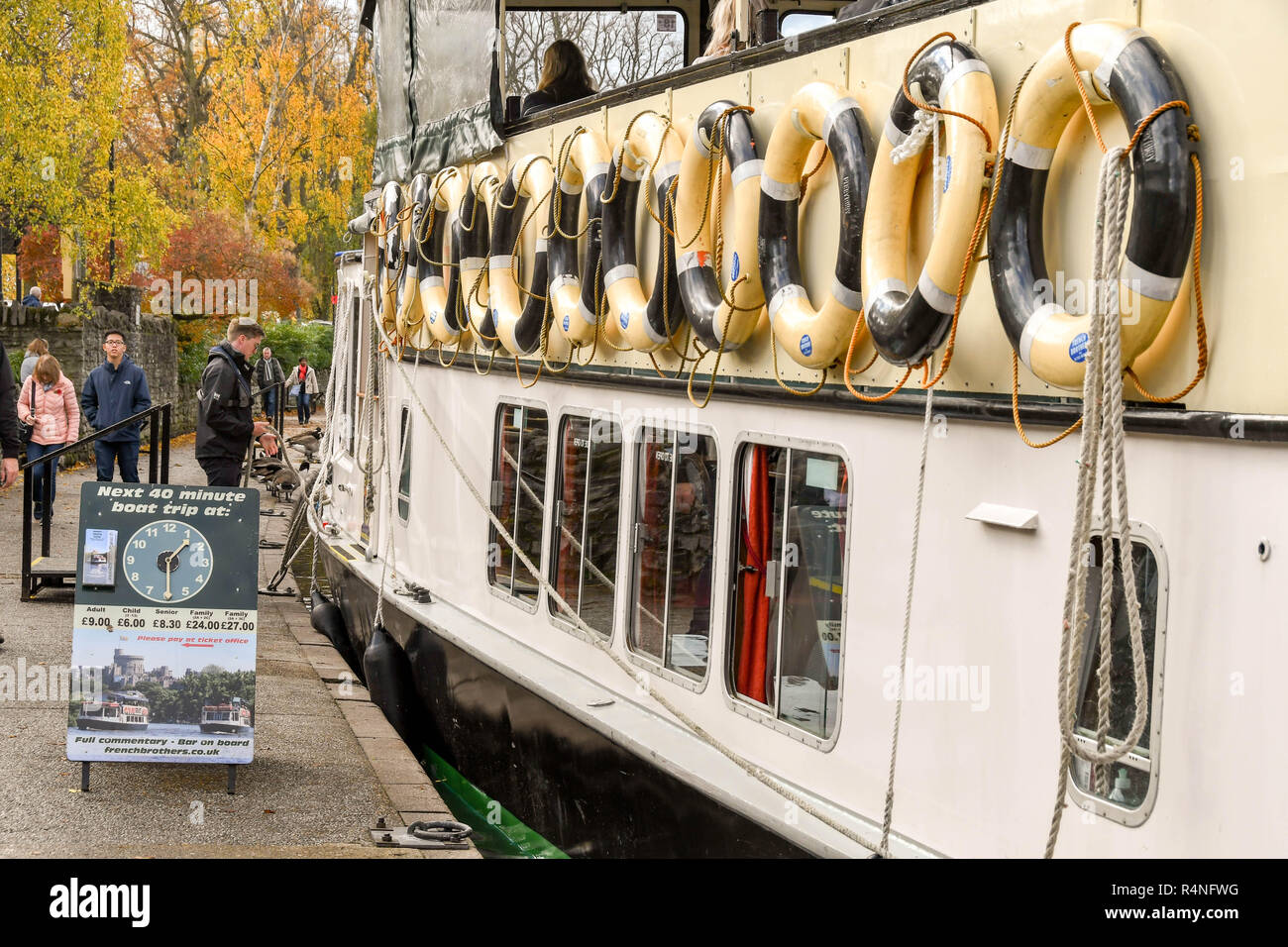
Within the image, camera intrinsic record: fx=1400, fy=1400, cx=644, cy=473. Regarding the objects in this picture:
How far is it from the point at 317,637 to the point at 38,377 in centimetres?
477

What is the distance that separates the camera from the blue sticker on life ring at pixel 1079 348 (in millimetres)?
3186

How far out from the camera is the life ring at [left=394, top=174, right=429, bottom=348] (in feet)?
27.6

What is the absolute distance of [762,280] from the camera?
460 cm

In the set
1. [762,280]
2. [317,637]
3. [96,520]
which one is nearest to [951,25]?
[762,280]

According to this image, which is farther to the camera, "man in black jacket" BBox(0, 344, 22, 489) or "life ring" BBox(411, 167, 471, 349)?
"life ring" BBox(411, 167, 471, 349)

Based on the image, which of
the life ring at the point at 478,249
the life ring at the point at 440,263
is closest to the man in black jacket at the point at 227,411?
the life ring at the point at 440,263

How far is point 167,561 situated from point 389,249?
3.80 meters

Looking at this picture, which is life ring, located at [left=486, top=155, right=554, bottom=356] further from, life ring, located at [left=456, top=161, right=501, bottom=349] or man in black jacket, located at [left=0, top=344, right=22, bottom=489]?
man in black jacket, located at [left=0, top=344, right=22, bottom=489]

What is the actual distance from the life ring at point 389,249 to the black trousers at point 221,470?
4.60 feet

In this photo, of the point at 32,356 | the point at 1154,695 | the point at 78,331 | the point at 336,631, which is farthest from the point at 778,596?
the point at 78,331

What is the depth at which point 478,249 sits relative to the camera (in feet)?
24.2

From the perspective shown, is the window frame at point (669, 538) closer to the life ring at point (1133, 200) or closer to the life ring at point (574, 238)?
the life ring at point (574, 238)

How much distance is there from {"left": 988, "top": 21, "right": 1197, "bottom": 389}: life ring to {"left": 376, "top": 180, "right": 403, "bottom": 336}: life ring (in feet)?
19.4

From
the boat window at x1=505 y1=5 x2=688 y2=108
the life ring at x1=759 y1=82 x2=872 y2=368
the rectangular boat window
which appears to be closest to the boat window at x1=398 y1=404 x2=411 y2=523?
the boat window at x1=505 y1=5 x2=688 y2=108
